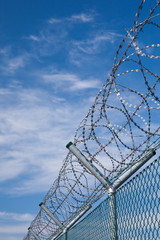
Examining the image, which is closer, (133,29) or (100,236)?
(133,29)

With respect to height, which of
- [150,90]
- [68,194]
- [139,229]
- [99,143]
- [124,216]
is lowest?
[139,229]

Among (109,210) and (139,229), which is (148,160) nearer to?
(139,229)

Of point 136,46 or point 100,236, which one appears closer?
point 136,46

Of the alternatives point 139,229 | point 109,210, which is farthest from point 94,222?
point 139,229

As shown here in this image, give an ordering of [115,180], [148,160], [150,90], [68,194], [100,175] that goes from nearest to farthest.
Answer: [150,90], [148,160], [115,180], [100,175], [68,194]

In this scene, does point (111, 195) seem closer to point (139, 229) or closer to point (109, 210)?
point (109, 210)

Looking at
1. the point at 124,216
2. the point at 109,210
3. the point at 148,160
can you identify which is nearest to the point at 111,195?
the point at 109,210

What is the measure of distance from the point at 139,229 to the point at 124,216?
2.12 feet

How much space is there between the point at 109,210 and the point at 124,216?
2.03 feet

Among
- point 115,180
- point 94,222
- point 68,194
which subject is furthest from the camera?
point 68,194

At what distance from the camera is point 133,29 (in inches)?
188

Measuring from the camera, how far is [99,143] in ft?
20.2

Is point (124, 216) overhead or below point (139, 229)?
overhead

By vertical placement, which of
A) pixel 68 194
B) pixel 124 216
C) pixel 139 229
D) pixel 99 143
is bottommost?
pixel 139 229
